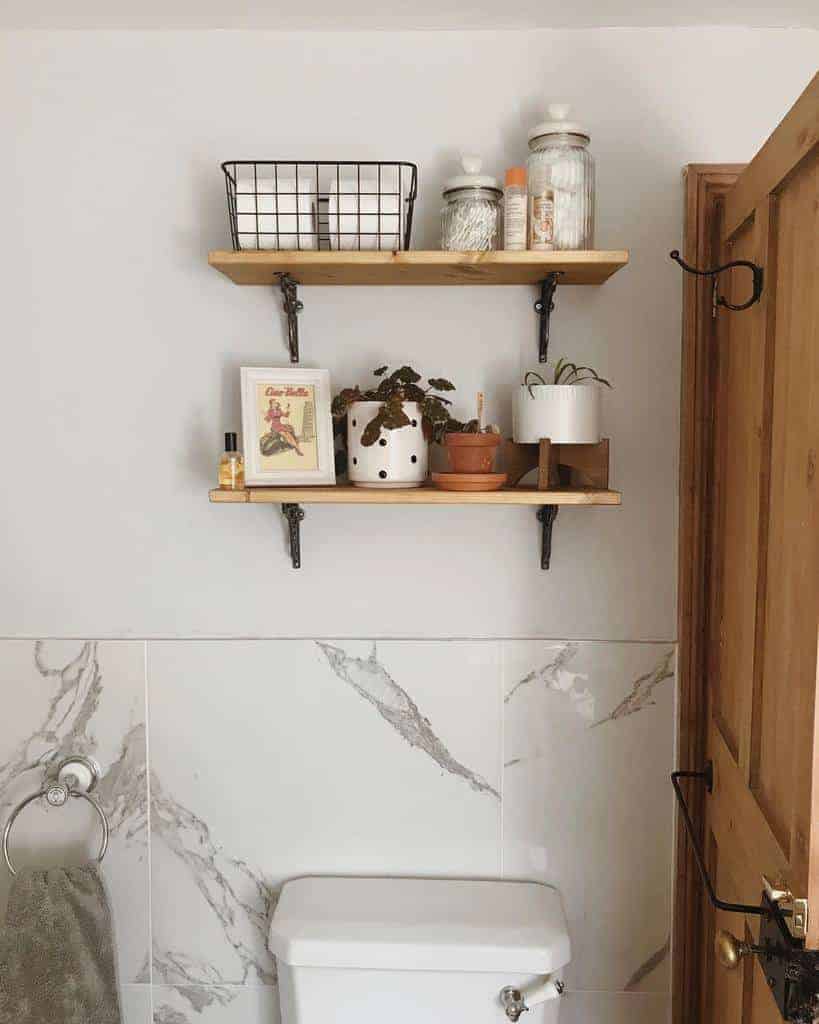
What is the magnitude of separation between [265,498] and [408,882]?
711 mm

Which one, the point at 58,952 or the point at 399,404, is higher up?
the point at 399,404

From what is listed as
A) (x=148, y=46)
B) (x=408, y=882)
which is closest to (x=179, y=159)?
(x=148, y=46)

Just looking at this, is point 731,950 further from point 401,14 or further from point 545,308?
point 401,14

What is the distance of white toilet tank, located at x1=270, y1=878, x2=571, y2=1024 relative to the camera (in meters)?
1.41

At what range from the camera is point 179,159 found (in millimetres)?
1494

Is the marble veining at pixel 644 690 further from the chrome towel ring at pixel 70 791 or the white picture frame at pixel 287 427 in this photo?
the chrome towel ring at pixel 70 791

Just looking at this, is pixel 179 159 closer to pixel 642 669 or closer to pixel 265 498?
pixel 265 498

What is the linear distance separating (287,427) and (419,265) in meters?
0.32

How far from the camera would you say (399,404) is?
137 centimetres

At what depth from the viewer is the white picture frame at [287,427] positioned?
1427 mm

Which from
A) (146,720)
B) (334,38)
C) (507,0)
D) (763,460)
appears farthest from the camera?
(146,720)

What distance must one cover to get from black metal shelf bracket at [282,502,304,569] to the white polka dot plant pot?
0.43 ft

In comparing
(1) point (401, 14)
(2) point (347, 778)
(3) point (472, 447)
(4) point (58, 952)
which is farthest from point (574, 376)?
(4) point (58, 952)

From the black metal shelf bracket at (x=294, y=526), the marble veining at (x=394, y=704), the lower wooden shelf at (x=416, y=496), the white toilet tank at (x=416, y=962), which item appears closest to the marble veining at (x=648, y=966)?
the white toilet tank at (x=416, y=962)
